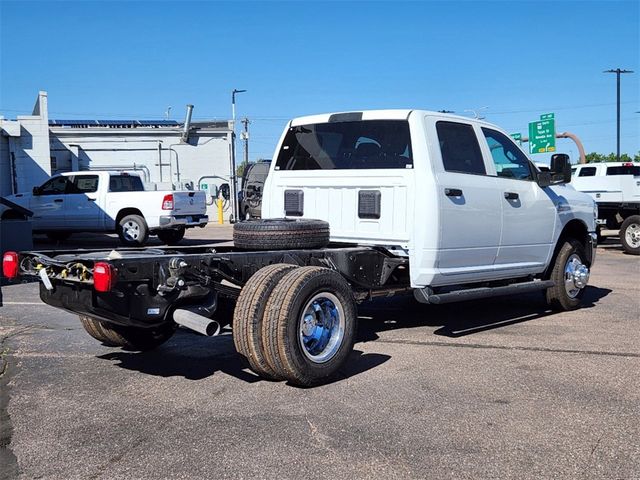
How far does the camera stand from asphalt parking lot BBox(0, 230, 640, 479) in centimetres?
379

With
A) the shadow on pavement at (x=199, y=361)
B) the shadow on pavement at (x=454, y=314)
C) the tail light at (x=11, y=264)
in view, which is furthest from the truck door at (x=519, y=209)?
the tail light at (x=11, y=264)

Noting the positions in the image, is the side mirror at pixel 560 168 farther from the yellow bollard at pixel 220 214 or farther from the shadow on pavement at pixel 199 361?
the yellow bollard at pixel 220 214

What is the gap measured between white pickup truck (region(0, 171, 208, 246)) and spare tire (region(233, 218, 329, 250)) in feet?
40.4

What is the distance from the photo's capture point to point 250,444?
4055 millimetres

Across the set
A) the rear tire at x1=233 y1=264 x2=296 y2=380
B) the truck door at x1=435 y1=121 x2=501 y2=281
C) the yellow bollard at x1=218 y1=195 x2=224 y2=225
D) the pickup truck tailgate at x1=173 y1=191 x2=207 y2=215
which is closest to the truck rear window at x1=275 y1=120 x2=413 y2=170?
the truck door at x1=435 y1=121 x2=501 y2=281

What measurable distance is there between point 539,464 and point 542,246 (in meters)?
4.41

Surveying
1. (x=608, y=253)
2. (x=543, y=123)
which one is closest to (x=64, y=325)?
(x=608, y=253)

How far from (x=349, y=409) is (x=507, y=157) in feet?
13.1

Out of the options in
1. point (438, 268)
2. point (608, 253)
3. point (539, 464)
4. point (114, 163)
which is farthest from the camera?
point (114, 163)

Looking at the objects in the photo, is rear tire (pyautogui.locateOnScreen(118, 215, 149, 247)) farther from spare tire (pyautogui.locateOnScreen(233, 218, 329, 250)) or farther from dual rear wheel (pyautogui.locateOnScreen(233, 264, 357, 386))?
dual rear wheel (pyautogui.locateOnScreen(233, 264, 357, 386))

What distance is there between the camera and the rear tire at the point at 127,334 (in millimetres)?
6078

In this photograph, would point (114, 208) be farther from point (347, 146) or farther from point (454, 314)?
point (347, 146)

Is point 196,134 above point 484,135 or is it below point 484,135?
above

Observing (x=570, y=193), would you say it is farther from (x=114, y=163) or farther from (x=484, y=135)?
(x=114, y=163)
